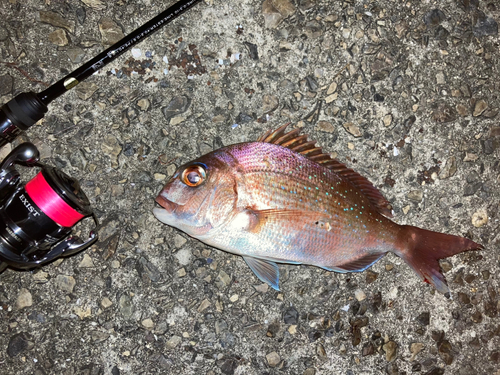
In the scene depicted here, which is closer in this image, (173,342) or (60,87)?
(60,87)

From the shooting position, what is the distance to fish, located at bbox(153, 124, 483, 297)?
6.89 feet

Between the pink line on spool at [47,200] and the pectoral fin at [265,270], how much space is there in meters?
1.07

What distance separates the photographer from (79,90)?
240 cm

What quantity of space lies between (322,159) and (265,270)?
77 cm

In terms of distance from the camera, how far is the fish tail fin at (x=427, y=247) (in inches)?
91.8

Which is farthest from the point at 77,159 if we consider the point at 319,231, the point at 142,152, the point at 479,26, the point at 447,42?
the point at 479,26

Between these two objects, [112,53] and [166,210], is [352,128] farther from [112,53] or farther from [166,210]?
[112,53]

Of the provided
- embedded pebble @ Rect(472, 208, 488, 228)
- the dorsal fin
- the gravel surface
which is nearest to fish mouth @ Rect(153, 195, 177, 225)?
the gravel surface

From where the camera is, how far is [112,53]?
2.24m

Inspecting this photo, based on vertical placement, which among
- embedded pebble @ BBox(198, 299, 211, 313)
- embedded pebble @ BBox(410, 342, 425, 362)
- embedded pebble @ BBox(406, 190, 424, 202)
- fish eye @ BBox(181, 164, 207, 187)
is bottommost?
embedded pebble @ BBox(410, 342, 425, 362)

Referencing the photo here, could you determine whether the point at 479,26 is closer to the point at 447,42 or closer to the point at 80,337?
the point at 447,42

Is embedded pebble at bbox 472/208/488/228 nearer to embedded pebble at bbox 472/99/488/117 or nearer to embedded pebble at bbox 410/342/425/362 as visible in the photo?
embedded pebble at bbox 472/99/488/117

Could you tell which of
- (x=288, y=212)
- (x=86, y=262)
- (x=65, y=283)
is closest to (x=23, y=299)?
(x=65, y=283)

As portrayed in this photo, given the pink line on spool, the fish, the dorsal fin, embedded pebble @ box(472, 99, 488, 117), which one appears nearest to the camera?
the pink line on spool
